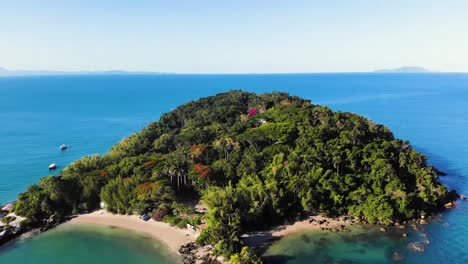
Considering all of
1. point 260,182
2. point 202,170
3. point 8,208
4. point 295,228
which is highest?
point 202,170

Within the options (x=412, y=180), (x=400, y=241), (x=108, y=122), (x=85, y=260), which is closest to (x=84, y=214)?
(x=85, y=260)

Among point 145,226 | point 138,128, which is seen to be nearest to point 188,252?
point 145,226

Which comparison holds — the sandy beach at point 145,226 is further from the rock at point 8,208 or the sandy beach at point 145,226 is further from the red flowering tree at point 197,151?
the red flowering tree at point 197,151

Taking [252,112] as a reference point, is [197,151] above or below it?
below

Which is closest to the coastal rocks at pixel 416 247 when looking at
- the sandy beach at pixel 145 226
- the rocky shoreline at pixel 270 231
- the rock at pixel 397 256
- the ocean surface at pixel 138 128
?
the rocky shoreline at pixel 270 231

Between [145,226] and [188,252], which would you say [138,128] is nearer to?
[145,226]
